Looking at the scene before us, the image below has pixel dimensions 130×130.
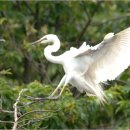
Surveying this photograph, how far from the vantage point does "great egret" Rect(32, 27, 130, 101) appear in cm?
665

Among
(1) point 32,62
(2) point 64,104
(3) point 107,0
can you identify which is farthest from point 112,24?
(2) point 64,104

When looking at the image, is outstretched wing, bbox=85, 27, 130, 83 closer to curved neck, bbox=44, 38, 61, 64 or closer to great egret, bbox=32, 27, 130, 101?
great egret, bbox=32, 27, 130, 101

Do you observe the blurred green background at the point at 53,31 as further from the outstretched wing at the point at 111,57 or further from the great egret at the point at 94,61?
the outstretched wing at the point at 111,57

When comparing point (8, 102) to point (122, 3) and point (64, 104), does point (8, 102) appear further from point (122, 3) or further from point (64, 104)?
point (122, 3)

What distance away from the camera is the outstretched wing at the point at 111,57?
662cm

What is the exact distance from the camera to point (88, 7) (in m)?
10.5

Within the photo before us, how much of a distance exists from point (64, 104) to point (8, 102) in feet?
1.75

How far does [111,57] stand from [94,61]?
146mm

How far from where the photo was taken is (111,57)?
6777 millimetres

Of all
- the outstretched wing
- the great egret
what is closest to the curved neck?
the great egret

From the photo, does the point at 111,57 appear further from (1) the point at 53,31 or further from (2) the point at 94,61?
(1) the point at 53,31

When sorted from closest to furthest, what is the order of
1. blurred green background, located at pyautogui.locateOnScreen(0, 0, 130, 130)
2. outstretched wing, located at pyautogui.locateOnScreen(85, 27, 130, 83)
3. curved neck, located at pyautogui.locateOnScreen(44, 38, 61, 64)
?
outstretched wing, located at pyautogui.locateOnScreen(85, 27, 130, 83) < curved neck, located at pyautogui.locateOnScreen(44, 38, 61, 64) < blurred green background, located at pyautogui.locateOnScreen(0, 0, 130, 130)

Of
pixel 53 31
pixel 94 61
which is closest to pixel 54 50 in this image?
pixel 94 61

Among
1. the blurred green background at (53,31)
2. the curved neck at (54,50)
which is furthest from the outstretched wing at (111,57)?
the blurred green background at (53,31)
